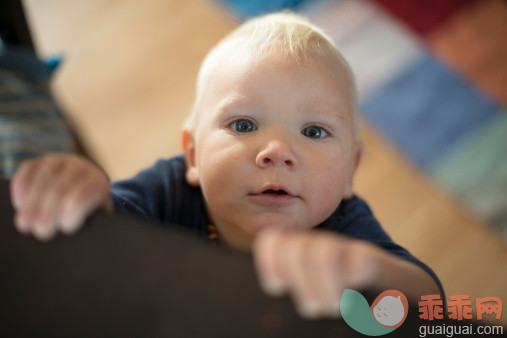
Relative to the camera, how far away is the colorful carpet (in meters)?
1.08

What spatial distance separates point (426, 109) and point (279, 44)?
2.36 ft

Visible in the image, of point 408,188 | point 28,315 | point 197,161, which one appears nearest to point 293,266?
point 28,315

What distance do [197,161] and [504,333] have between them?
0.40 meters

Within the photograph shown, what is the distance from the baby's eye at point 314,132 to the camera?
52 cm

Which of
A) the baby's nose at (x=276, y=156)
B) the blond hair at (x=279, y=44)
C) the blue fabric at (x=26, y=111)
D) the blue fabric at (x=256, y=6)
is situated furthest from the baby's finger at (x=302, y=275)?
the blue fabric at (x=256, y=6)

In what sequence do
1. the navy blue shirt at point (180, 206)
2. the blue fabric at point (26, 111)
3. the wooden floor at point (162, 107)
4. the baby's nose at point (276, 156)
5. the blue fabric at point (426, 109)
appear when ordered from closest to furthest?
1. the baby's nose at point (276, 156)
2. the navy blue shirt at point (180, 206)
3. the blue fabric at point (26, 111)
4. the wooden floor at point (162, 107)
5. the blue fabric at point (426, 109)

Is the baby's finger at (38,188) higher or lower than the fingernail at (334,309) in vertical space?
higher

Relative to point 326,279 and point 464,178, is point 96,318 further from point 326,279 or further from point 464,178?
point 464,178

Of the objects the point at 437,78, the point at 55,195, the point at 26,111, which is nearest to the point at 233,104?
the point at 55,195

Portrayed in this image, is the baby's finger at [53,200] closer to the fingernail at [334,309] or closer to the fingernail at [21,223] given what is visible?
the fingernail at [21,223]

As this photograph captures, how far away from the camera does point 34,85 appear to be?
824 mm

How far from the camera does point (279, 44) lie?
0.55 metres

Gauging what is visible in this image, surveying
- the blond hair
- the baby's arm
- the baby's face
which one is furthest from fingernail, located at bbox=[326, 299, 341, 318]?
the blond hair

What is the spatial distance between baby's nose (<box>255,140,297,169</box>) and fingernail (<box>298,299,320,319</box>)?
256 mm
